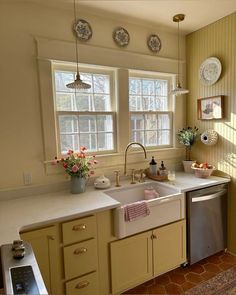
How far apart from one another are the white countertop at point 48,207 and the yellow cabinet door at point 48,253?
0.08m

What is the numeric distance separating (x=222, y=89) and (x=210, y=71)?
11.2 inches

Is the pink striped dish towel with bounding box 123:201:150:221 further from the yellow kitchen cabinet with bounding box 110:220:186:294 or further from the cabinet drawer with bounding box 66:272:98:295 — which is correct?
the cabinet drawer with bounding box 66:272:98:295

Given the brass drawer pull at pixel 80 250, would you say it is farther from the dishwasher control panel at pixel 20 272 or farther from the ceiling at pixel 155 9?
the ceiling at pixel 155 9

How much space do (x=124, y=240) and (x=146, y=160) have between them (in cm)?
112

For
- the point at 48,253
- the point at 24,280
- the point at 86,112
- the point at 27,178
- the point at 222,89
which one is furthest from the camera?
the point at 222,89

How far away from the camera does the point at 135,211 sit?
6.07 ft

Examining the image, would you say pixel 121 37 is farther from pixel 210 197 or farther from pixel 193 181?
pixel 210 197

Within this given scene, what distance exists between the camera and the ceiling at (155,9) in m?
2.08

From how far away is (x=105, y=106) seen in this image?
2529mm

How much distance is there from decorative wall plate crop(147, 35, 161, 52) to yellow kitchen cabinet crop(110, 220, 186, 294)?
2037mm

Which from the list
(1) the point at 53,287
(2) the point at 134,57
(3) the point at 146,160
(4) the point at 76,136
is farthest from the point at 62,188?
(2) the point at 134,57

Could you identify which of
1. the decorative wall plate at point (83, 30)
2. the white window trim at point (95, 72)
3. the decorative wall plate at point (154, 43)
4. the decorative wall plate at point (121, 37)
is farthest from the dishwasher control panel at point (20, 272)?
the decorative wall plate at point (154, 43)

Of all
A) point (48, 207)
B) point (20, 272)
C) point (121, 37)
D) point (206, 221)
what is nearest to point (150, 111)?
point (121, 37)

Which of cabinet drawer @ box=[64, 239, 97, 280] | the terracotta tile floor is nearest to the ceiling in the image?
cabinet drawer @ box=[64, 239, 97, 280]
